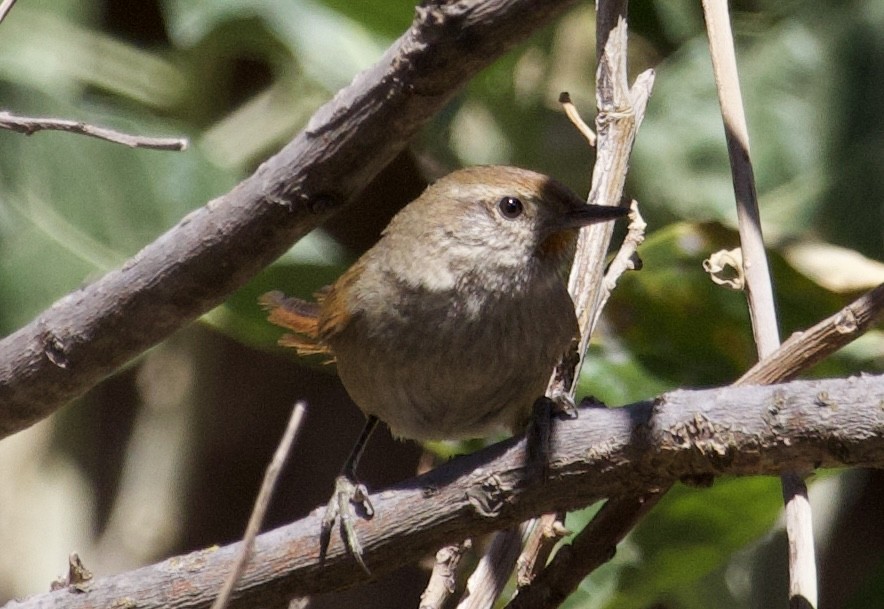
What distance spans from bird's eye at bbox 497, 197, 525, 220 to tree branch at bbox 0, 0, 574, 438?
1096 mm

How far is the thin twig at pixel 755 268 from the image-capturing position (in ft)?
6.03

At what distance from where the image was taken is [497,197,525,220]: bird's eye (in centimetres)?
293

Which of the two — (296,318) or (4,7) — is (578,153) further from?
(4,7)

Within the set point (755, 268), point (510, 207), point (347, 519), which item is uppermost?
point (510, 207)

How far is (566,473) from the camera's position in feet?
5.86

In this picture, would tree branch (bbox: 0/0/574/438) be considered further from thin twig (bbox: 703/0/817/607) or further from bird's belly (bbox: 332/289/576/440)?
bird's belly (bbox: 332/289/576/440)

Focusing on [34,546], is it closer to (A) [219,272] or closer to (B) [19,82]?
(B) [19,82]

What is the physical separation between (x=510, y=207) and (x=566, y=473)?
124cm

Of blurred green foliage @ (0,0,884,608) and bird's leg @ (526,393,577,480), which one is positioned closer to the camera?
bird's leg @ (526,393,577,480)

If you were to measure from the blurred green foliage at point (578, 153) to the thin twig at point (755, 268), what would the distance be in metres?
1.04

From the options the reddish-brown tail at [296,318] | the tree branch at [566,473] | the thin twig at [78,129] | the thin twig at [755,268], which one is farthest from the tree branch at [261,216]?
the reddish-brown tail at [296,318]

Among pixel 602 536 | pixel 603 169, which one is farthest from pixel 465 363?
pixel 602 536

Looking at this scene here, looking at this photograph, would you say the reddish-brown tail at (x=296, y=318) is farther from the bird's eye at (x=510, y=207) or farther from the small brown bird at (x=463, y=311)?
the bird's eye at (x=510, y=207)

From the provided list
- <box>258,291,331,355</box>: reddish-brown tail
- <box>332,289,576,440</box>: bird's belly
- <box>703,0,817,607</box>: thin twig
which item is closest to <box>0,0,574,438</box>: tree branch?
<box>703,0,817,607</box>: thin twig
